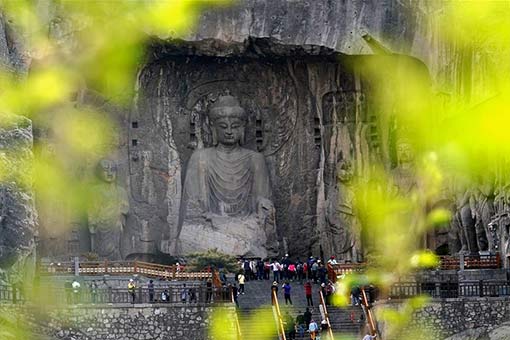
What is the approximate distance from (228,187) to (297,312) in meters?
9.98

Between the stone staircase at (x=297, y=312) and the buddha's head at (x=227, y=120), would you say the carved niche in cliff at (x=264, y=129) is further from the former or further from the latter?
the stone staircase at (x=297, y=312)

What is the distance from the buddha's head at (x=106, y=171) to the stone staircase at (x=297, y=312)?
22.0 feet

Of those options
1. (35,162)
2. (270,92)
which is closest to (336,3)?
(270,92)

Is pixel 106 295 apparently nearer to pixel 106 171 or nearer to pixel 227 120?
pixel 106 171

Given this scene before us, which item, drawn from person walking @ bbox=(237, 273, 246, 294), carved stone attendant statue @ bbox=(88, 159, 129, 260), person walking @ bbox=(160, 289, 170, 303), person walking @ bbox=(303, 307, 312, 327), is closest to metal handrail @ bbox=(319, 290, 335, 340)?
person walking @ bbox=(303, 307, 312, 327)

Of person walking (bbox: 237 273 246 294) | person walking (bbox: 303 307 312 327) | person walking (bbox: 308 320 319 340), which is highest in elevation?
person walking (bbox: 237 273 246 294)

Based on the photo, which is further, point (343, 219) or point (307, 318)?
point (343, 219)

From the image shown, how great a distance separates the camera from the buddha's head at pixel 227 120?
6191 centimetres

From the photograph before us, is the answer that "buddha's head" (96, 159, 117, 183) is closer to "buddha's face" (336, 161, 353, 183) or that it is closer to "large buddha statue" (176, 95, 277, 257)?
"large buddha statue" (176, 95, 277, 257)

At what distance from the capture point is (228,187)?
6216 cm

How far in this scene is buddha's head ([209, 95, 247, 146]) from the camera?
61.9 meters

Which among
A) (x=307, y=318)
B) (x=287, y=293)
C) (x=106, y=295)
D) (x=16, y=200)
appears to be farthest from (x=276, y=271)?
(x=16, y=200)

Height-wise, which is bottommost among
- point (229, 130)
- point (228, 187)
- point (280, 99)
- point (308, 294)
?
point (308, 294)

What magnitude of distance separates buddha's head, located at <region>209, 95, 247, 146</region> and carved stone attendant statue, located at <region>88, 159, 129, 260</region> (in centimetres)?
370
